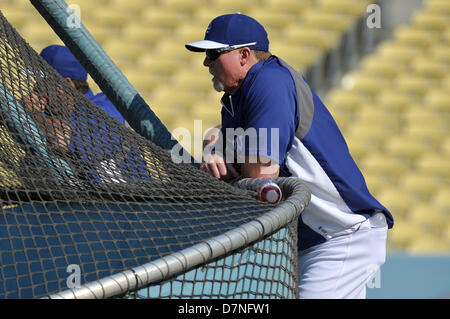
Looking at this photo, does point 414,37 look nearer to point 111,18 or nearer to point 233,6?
point 233,6

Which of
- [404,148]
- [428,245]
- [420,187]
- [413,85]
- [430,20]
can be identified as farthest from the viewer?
[430,20]

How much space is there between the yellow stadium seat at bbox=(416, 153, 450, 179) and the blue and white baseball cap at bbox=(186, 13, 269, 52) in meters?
4.75

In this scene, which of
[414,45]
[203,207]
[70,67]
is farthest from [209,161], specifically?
[414,45]

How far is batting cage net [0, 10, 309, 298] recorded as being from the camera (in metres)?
1.65

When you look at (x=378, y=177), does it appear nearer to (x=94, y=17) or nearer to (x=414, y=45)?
(x=414, y=45)

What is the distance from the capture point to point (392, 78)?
7.36m

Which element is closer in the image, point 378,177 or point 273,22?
point 378,177

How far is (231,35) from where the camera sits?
218cm

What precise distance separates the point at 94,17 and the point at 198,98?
4.86ft

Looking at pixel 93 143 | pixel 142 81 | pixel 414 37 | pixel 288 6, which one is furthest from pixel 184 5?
pixel 93 143

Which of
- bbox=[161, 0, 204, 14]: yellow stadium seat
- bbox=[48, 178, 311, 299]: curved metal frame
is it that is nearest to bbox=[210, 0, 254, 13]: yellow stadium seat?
bbox=[161, 0, 204, 14]: yellow stadium seat

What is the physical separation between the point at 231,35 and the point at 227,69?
0.34ft

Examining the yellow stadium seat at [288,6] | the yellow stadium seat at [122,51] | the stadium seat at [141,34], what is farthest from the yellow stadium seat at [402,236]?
the stadium seat at [141,34]

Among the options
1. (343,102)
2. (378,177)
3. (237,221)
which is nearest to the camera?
(237,221)
